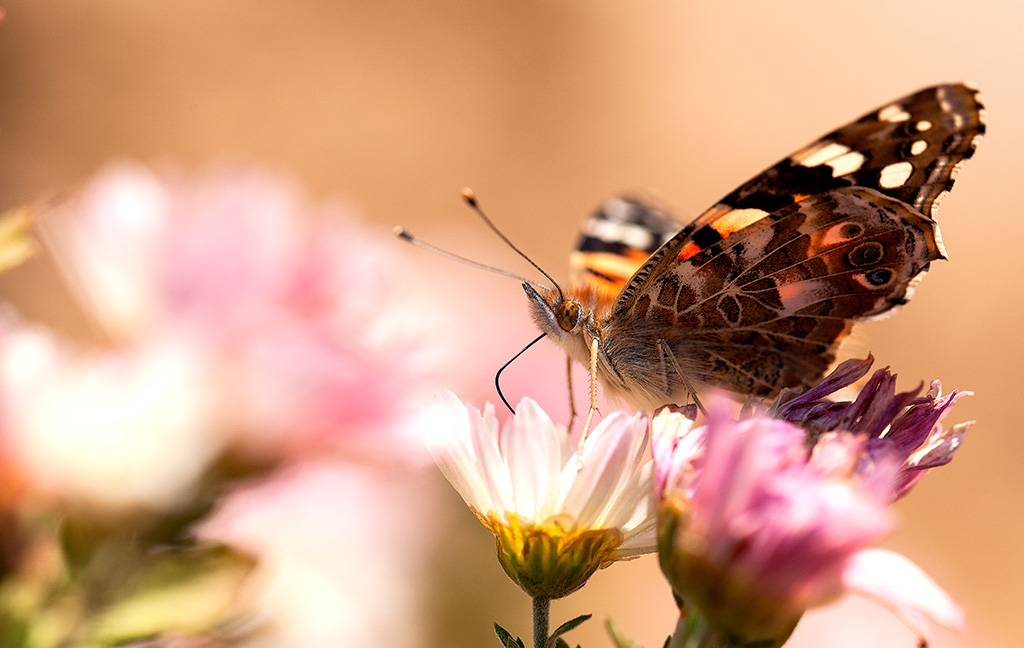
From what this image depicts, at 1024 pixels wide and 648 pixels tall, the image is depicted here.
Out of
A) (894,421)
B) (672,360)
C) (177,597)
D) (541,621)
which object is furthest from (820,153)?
(177,597)

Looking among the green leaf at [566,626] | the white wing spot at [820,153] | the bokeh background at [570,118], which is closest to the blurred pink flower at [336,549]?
the green leaf at [566,626]

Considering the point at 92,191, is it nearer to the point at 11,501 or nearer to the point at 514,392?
the point at 11,501

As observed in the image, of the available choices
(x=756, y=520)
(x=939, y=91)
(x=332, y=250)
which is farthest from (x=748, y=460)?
(x=939, y=91)

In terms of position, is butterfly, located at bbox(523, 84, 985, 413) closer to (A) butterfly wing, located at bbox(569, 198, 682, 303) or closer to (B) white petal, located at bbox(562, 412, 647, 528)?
(A) butterfly wing, located at bbox(569, 198, 682, 303)

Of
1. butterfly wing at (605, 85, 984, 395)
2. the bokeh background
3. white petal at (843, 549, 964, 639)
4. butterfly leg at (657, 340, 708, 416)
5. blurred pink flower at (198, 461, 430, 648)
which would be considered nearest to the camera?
white petal at (843, 549, 964, 639)

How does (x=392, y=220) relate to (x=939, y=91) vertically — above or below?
above

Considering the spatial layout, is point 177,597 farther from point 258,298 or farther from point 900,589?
point 900,589

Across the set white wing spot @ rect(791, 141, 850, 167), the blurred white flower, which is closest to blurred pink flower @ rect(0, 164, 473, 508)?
the blurred white flower
